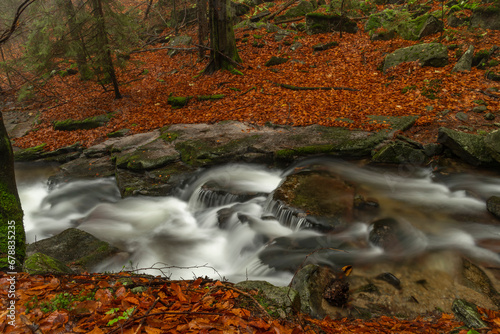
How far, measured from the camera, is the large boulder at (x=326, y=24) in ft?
47.8

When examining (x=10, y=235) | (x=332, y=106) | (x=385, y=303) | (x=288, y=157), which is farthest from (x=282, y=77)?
(x=10, y=235)

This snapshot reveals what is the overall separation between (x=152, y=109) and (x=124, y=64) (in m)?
2.59

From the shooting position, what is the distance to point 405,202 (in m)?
6.49

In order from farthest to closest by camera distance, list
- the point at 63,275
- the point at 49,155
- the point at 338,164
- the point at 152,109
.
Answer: the point at 152,109, the point at 49,155, the point at 338,164, the point at 63,275

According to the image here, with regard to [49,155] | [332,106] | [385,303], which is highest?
[332,106]

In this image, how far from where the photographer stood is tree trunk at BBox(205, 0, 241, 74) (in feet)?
39.2

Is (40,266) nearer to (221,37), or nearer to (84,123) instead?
(84,123)

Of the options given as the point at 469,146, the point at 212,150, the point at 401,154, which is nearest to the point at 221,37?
the point at 212,150

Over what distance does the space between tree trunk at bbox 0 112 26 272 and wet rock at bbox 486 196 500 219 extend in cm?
794

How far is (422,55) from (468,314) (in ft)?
32.8

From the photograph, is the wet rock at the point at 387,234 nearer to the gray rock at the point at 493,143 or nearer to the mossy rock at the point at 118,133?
the gray rock at the point at 493,143

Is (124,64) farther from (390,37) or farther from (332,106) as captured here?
(390,37)

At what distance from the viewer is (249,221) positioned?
6.44 metres

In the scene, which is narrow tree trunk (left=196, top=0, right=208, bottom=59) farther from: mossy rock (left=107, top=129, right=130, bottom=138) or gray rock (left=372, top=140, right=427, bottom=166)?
gray rock (left=372, top=140, right=427, bottom=166)
